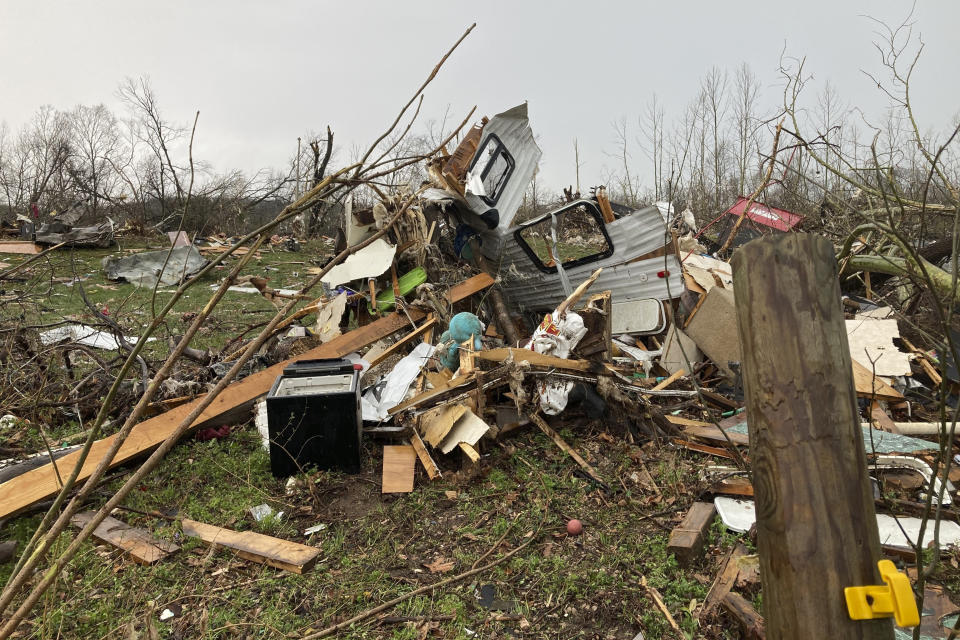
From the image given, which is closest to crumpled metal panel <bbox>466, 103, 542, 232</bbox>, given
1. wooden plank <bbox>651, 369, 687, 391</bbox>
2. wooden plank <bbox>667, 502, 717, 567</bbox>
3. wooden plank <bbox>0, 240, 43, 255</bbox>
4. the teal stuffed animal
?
the teal stuffed animal

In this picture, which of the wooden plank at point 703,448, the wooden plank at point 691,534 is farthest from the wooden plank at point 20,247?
the wooden plank at point 691,534

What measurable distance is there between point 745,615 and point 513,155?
536cm

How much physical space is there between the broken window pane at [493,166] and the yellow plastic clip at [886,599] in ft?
17.9

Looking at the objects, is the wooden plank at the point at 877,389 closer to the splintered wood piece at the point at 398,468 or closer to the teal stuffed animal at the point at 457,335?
the teal stuffed animal at the point at 457,335

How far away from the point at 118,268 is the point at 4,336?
29.0ft

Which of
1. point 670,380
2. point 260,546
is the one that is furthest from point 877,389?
point 260,546

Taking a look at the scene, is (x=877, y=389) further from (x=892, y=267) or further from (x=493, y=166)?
(x=493, y=166)

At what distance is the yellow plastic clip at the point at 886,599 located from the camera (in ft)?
4.21

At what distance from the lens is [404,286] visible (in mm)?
6441

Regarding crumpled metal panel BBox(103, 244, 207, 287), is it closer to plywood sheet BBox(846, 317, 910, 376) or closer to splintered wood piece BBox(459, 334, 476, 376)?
splintered wood piece BBox(459, 334, 476, 376)

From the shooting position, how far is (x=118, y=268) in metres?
12.8

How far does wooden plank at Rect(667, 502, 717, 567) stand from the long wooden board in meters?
3.25

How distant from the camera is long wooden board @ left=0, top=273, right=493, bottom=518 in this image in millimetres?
3648

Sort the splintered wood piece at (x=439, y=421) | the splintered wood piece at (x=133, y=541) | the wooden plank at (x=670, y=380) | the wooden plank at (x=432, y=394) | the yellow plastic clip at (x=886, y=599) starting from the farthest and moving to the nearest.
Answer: the wooden plank at (x=670, y=380), the wooden plank at (x=432, y=394), the splintered wood piece at (x=439, y=421), the splintered wood piece at (x=133, y=541), the yellow plastic clip at (x=886, y=599)
